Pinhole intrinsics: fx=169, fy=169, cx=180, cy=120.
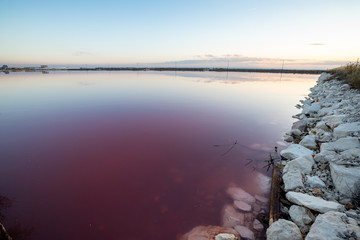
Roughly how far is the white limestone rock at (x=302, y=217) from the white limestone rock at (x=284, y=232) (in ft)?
0.70

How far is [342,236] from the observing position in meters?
1.99

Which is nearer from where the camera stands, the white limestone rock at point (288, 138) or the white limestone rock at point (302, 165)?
the white limestone rock at point (302, 165)

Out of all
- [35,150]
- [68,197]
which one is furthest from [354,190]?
[35,150]

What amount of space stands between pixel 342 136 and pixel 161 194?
4755mm

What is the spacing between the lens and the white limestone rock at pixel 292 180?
3.21 meters

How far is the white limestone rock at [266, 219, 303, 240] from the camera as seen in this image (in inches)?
89.1

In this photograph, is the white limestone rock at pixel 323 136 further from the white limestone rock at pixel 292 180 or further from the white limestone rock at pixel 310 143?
the white limestone rock at pixel 292 180

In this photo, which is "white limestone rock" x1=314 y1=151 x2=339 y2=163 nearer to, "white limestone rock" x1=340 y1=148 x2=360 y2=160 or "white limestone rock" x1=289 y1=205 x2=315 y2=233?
"white limestone rock" x1=340 y1=148 x2=360 y2=160

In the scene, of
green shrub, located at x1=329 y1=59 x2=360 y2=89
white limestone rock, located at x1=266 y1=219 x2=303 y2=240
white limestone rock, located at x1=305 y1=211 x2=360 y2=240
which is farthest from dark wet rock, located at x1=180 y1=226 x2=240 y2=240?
green shrub, located at x1=329 y1=59 x2=360 y2=89

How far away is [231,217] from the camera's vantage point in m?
3.07

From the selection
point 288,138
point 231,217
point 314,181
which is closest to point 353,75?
point 288,138

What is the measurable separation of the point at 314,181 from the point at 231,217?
1.74 meters

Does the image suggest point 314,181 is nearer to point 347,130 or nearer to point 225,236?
point 225,236

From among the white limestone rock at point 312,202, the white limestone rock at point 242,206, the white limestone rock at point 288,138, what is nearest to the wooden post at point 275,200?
the white limestone rock at point 312,202
